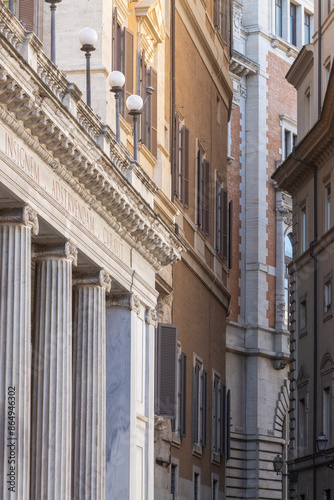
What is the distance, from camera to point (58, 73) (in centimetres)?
2341

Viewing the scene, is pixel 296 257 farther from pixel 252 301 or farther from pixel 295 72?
pixel 252 301

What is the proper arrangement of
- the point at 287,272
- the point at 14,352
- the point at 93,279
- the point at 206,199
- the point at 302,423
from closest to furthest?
the point at 14,352 < the point at 93,279 < the point at 206,199 < the point at 302,423 < the point at 287,272

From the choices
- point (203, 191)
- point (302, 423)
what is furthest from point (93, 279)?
point (302, 423)

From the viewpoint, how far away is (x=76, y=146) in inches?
922

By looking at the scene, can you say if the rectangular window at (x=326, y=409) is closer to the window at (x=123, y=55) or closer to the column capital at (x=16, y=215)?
the window at (x=123, y=55)

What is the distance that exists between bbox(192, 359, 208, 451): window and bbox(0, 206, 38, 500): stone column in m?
16.9

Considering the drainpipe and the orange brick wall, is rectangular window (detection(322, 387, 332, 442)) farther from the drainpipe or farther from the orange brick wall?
the orange brick wall

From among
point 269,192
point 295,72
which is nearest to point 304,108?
point 295,72

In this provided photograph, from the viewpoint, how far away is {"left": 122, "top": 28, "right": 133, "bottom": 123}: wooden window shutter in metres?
30.5

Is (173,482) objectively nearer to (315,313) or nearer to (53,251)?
(315,313)

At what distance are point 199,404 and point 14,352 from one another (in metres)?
17.8

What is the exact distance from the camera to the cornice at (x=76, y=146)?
20422 mm

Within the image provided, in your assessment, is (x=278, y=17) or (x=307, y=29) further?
(x=307, y=29)

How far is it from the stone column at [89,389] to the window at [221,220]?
16507mm
